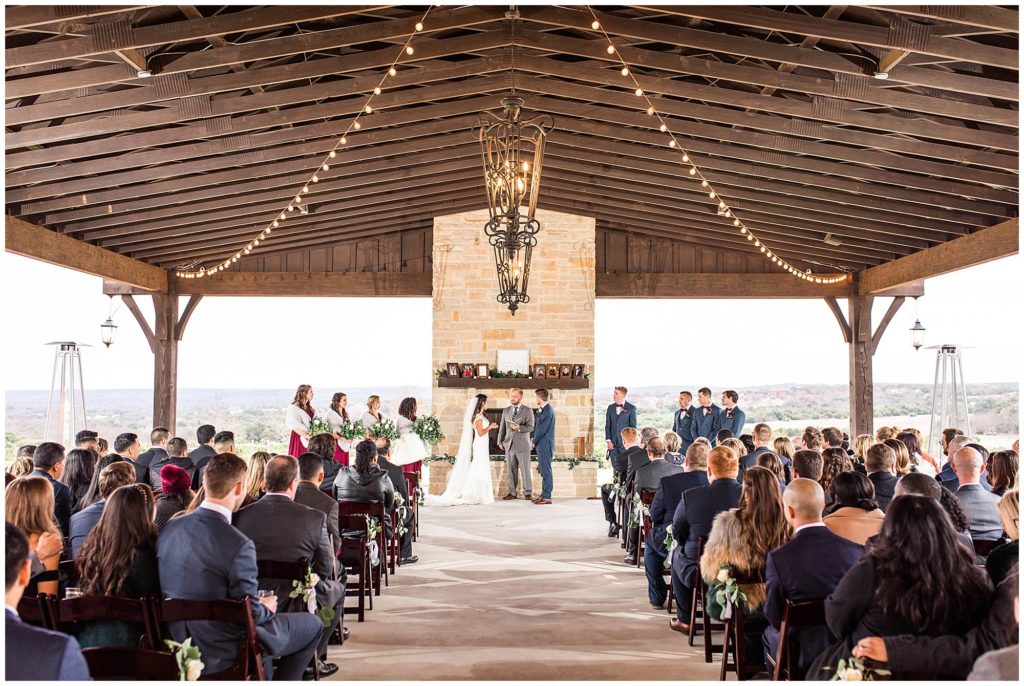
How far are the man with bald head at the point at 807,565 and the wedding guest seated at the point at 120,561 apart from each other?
2.55 meters

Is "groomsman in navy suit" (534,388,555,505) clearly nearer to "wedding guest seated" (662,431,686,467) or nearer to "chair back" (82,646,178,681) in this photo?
"wedding guest seated" (662,431,686,467)

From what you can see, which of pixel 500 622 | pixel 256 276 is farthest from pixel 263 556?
pixel 256 276

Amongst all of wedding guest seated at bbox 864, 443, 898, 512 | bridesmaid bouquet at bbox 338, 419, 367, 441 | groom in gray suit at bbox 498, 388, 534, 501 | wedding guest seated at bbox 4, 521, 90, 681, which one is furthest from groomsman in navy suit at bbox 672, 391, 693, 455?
wedding guest seated at bbox 4, 521, 90, 681

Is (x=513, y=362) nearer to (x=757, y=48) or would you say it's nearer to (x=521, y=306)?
(x=521, y=306)

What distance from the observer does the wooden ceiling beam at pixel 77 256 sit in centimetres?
970

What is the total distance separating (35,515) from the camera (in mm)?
3758

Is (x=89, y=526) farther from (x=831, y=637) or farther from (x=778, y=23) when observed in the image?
(x=778, y=23)

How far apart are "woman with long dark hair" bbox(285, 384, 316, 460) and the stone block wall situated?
4.60 m

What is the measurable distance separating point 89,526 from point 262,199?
25.4 ft

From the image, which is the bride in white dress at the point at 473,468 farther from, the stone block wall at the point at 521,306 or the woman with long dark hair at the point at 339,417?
the woman with long dark hair at the point at 339,417

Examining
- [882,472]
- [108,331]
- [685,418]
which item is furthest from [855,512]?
[108,331]

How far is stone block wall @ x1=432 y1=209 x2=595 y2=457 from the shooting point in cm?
1405

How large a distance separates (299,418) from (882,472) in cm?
594

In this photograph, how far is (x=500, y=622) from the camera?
571 cm
